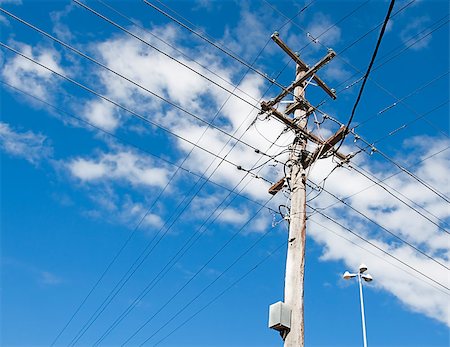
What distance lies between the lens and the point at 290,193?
9.00 m

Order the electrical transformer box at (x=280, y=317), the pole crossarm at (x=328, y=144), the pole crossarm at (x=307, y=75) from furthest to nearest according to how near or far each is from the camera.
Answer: the pole crossarm at (x=307, y=75) < the pole crossarm at (x=328, y=144) < the electrical transformer box at (x=280, y=317)

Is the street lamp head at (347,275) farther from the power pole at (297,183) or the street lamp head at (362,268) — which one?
the power pole at (297,183)

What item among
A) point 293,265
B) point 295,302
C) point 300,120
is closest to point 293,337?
point 295,302

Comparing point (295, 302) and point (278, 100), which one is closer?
point (295, 302)

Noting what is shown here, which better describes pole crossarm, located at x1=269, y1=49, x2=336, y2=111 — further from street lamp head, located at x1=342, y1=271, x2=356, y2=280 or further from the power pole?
street lamp head, located at x1=342, y1=271, x2=356, y2=280

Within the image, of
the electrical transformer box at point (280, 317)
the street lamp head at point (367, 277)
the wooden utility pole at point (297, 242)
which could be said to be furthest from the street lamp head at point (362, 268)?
the electrical transformer box at point (280, 317)

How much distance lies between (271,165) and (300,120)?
44.2 inches

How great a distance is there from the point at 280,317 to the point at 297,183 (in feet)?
9.60

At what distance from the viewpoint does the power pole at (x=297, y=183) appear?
687cm

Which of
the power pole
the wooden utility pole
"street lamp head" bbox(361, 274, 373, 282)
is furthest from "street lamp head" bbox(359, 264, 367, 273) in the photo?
the wooden utility pole

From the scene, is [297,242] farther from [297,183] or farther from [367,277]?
[367,277]

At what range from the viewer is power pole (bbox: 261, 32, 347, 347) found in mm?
6867

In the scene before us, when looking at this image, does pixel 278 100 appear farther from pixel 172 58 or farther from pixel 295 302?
pixel 295 302

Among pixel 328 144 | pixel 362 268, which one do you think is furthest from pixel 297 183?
pixel 362 268
